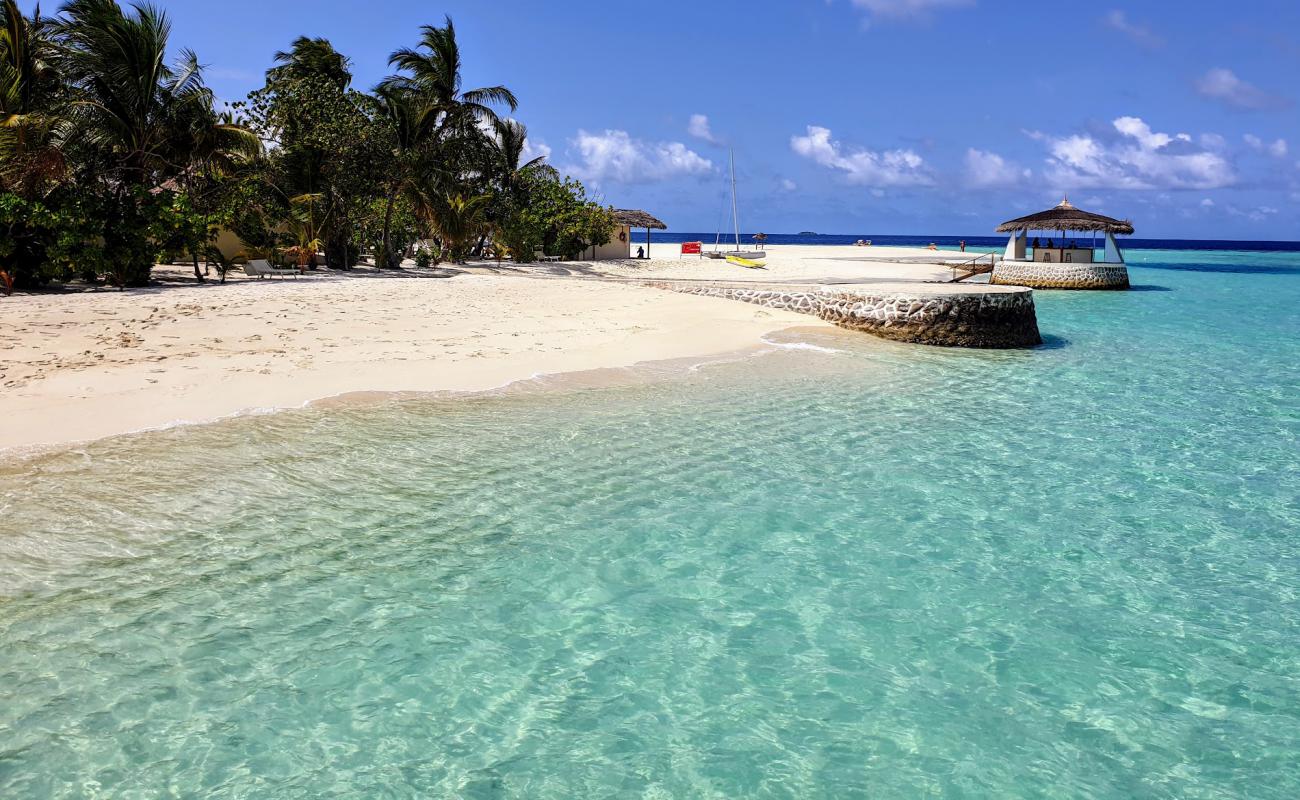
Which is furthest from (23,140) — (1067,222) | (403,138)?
(1067,222)

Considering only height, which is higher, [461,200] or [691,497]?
[461,200]

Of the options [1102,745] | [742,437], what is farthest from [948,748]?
[742,437]

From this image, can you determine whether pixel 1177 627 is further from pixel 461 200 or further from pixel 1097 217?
pixel 1097 217

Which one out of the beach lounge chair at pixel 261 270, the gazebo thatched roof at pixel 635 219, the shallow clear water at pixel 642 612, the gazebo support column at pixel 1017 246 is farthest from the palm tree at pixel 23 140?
the gazebo support column at pixel 1017 246

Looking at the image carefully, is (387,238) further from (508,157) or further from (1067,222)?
(1067,222)

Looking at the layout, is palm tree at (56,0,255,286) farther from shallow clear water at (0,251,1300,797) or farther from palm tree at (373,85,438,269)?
shallow clear water at (0,251,1300,797)

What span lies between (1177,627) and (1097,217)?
31672 millimetres

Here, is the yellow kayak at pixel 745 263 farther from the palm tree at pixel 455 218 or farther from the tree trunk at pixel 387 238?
the tree trunk at pixel 387 238

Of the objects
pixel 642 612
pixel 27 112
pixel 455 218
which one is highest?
pixel 27 112

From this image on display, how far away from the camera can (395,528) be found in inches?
230

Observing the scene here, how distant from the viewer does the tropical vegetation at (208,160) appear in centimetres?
1595

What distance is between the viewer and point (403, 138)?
25.6 meters

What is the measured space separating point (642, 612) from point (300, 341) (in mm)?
9580

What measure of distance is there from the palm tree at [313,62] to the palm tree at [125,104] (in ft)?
32.5
